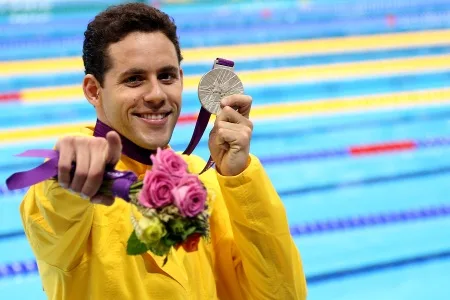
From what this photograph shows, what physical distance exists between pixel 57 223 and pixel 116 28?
1.56 ft

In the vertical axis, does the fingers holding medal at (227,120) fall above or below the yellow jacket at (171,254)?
above

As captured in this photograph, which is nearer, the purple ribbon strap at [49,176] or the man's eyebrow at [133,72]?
the purple ribbon strap at [49,176]

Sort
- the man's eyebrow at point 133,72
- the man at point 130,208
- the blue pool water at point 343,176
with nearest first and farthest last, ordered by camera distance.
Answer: the man at point 130,208, the man's eyebrow at point 133,72, the blue pool water at point 343,176

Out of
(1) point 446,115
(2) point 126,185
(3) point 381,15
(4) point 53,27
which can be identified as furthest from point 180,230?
(3) point 381,15

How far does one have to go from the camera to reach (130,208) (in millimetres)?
1491

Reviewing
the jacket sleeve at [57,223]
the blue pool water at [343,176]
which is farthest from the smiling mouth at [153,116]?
the blue pool water at [343,176]

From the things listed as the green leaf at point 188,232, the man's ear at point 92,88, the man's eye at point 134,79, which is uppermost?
the man's eye at point 134,79

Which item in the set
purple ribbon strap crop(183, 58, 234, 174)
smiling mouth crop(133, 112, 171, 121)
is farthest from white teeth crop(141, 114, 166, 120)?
purple ribbon strap crop(183, 58, 234, 174)

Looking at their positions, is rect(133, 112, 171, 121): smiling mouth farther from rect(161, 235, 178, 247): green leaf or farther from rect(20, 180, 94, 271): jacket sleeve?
rect(161, 235, 178, 247): green leaf

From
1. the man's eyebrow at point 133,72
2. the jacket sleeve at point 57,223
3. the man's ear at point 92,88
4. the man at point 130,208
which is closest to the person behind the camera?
the jacket sleeve at point 57,223

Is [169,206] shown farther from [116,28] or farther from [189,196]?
[116,28]

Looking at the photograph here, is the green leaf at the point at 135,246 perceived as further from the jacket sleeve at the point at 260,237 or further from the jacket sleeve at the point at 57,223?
the jacket sleeve at the point at 260,237

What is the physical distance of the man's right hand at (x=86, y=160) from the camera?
1.17 meters

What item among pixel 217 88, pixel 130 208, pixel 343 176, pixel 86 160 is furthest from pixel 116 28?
pixel 343 176
